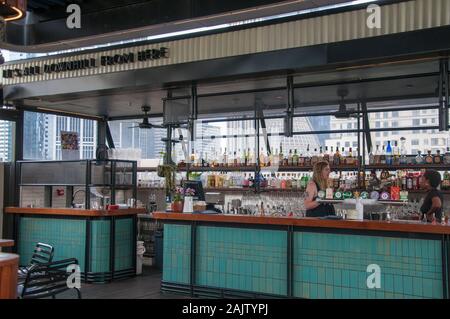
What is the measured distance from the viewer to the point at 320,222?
5613 mm

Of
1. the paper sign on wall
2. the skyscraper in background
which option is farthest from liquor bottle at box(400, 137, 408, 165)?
the skyscraper in background

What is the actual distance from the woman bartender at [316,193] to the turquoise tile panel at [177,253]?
164cm

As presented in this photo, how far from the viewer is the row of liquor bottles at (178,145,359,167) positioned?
8.45m

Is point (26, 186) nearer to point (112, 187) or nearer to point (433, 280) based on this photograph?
point (112, 187)

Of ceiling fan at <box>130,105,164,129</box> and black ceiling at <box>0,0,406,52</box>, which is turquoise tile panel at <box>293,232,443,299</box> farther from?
ceiling fan at <box>130,105,164,129</box>

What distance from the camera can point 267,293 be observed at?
6000 millimetres

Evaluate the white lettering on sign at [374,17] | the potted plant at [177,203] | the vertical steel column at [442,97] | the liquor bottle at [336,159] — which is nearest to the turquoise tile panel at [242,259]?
the potted plant at [177,203]

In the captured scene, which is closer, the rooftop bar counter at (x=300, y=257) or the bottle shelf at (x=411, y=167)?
the rooftop bar counter at (x=300, y=257)

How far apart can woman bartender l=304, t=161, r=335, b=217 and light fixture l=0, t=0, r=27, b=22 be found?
3.96m

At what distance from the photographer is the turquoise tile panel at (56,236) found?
7.86m

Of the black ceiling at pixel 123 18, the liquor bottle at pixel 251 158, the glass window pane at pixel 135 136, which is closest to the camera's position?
the black ceiling at pixel 123 18

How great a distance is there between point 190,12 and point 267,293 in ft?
11.9

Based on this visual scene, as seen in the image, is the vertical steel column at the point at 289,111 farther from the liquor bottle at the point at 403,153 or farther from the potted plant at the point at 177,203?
the liquor bottle at the point at 403,153

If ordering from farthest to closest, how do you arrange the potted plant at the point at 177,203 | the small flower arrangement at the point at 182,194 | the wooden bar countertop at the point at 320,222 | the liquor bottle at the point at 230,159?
the liquor bottle at the point at 230,159, the small flower arrangement at the point at 182,194, the potted plant at the point at 177,203, the wooden bar countertop at the point at 320,222
